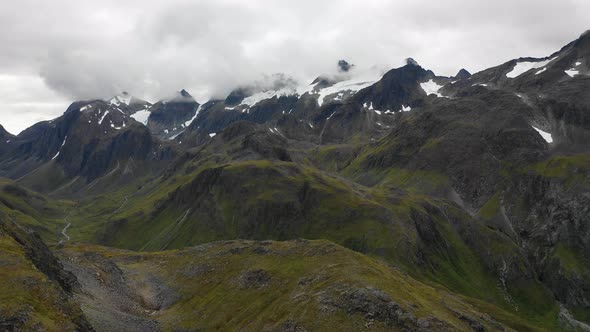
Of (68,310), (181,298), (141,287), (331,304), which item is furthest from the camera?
(141,287)

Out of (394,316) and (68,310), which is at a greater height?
(68,310)

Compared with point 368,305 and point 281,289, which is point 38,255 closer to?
point 281,289

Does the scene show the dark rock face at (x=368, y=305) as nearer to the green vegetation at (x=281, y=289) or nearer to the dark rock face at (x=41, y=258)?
the green vegetation at (x=281, y=289)

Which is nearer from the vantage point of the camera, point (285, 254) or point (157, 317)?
point (157, 317)

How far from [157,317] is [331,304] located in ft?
143

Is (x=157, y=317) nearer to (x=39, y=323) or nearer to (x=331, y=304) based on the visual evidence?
(x=331, y=304)

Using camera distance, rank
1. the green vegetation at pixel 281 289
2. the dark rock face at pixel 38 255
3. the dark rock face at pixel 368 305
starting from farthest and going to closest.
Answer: the green vegetation at pixel 281 289 < the dark rock face at pixel 38 255 < the dark rock face at pixel 368 305

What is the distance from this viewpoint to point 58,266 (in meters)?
97.9

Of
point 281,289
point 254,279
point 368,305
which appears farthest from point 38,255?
point 368,305

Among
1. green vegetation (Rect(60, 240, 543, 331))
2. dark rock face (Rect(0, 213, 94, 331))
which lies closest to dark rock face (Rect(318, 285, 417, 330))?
green vegetation (Rect(60, 240, 543, 331))

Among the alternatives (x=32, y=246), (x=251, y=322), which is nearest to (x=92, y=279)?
(x=32, y=246)

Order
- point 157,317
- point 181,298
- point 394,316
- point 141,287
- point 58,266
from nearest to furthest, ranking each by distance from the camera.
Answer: point 394,316 → point 58,266 → point 157,317 → point 181,298 → point 141,287

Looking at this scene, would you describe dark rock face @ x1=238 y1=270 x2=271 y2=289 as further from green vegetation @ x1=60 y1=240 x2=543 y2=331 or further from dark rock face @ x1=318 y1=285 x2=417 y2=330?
dark rock face @ x1=318 y1=285 x2=417 y2=330

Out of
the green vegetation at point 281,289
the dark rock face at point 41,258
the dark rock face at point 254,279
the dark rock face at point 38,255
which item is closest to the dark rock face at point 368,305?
the green vegetation at point 281,289
